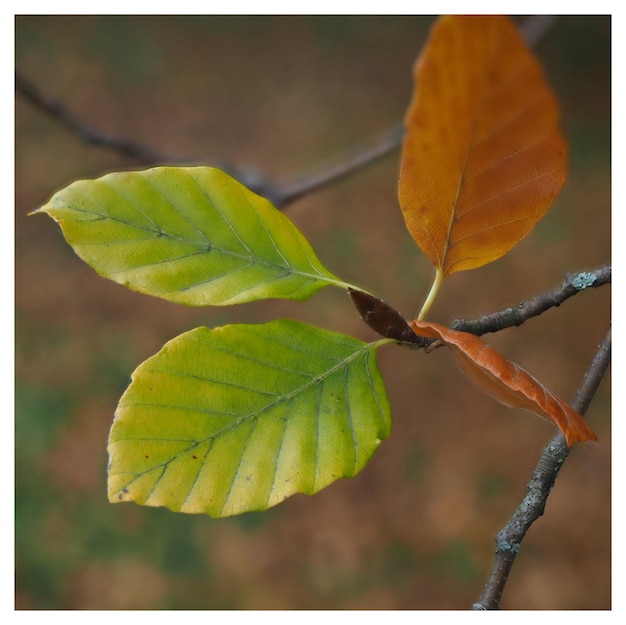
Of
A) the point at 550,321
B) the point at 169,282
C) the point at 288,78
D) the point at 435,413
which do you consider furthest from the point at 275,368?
the point at 288,78

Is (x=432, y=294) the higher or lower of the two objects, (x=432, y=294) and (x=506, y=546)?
the higher

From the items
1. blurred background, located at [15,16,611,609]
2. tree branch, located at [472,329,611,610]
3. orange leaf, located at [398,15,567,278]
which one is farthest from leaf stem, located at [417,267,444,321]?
blurred background, located at [15,16,611,609]

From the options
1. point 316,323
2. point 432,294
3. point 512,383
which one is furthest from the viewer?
point 316,323

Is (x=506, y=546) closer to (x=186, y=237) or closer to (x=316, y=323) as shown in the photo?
(x=186, y=237)

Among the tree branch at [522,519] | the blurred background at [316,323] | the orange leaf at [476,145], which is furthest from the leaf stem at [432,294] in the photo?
the blurred background at [316,323]

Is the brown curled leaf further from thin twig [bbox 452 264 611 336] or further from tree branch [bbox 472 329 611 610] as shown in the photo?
tree branch [bbox 472 329 611 610]

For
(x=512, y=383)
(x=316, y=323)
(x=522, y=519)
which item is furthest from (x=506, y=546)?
(x=316, y=323)
